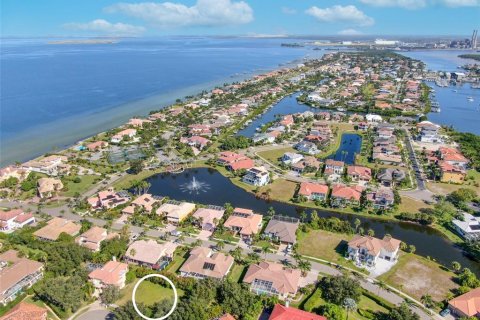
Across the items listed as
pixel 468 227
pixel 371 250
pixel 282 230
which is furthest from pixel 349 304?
pixel 468 227

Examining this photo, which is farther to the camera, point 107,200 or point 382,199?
point 107,200

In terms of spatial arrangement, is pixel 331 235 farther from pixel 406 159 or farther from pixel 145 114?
pixel 145 114

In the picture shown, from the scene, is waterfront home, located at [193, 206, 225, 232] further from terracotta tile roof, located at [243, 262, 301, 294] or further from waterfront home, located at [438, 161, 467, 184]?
waterfront home, located at [438, 161, 467, 184]

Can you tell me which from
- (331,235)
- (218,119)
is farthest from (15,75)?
(331,235)

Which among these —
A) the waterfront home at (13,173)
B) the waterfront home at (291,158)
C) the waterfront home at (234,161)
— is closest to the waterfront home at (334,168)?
the waterfront home at (291,158)

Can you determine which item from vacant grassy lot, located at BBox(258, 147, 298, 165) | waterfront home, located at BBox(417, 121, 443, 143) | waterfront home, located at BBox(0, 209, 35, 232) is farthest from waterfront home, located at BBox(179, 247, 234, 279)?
waterfront home, located at BBox(417, 121, 443, 143)

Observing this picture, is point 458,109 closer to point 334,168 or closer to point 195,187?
point 334,168
